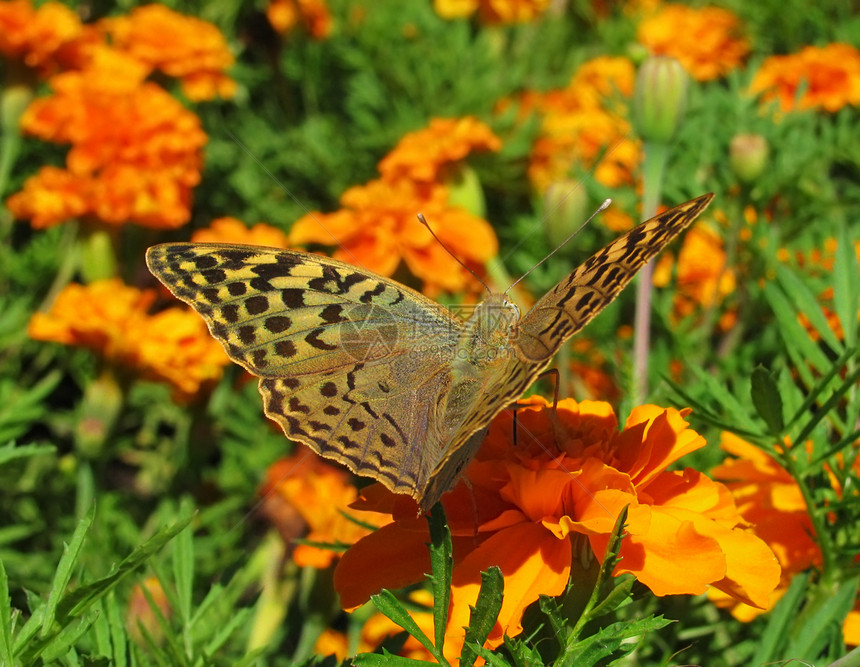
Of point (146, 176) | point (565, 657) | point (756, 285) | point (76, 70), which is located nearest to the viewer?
point (565, 657)

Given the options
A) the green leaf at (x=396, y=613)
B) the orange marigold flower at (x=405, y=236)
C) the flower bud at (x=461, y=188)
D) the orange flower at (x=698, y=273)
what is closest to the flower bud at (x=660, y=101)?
the orange flower at (x=698, y=273)

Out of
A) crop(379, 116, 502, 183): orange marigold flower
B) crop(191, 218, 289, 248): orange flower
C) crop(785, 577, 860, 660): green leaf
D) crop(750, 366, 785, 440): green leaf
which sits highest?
crop(750, 366, 785, 440): green leaf

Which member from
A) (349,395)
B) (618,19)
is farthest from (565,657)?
(618,19)

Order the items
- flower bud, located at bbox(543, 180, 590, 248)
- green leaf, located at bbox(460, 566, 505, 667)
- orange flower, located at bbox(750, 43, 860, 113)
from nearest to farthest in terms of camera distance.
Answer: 1. green leaf, located at bbox(460, 566, 505, 667)
2. flower bud, located at bbox(543, 180, 590, 248)
3. orange flower, located at bbox(750, 43, 860, 113)

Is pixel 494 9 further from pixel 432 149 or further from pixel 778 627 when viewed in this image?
pixel 778 627

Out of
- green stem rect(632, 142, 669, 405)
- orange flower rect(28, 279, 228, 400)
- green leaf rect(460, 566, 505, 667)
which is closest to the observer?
green leaf rect(460, 566, 505, 667)

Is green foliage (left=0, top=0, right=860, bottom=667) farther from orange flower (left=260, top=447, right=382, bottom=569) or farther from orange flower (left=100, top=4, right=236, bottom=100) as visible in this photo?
orange flower (left=100, top=4, right=236, bottom=100)

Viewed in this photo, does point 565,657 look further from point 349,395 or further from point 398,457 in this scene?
point 349,395

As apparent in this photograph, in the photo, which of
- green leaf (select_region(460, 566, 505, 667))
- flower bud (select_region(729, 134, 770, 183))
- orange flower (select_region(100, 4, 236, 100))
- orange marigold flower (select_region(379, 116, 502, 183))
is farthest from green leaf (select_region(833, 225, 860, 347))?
orange flower (select_region(100, 4, 236, 100))
